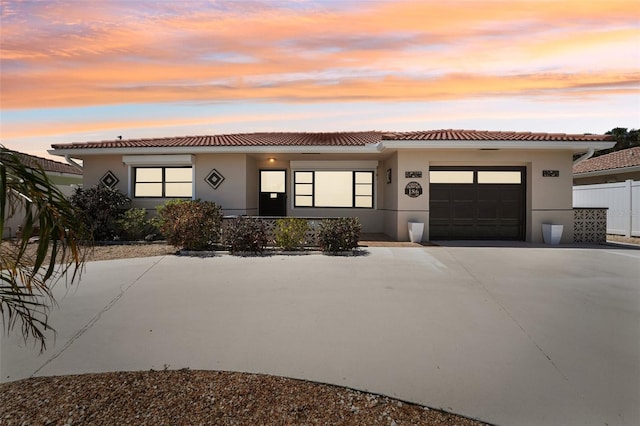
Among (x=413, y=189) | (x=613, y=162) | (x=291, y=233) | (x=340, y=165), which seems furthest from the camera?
(x=613, y=162)

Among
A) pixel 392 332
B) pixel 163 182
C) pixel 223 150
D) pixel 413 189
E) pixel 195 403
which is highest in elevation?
pixel 223 150

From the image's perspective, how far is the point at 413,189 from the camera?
1145 cm

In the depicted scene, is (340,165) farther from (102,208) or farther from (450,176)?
(102,208)

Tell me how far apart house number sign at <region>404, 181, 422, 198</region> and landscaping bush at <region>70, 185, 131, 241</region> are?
31.5 ft

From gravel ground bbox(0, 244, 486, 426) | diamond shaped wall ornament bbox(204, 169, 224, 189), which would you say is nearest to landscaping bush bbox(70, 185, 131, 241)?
diamond shaped wall ornament bbox(204, 169, 224, 189)

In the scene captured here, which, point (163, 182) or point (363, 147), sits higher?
point (363, 147)

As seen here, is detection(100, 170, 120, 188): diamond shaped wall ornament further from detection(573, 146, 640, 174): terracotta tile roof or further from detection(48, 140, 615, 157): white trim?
detection(573, 146, 640, 174): terracotta tile roof

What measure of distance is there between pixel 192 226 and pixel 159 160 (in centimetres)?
494

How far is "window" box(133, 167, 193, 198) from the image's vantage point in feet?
43.9

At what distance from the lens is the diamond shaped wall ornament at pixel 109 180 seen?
43.5 feet

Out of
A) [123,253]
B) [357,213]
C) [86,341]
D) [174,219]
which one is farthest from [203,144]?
[86,341]

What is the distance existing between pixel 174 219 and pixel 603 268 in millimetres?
10405

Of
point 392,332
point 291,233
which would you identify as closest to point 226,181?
point 291,233

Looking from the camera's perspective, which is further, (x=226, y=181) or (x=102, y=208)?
(x=226, y=181)
